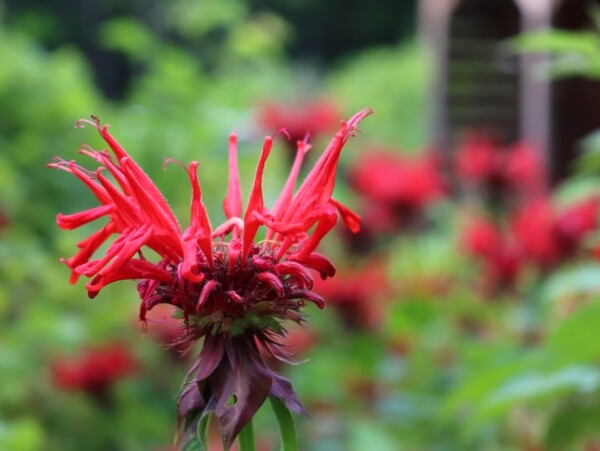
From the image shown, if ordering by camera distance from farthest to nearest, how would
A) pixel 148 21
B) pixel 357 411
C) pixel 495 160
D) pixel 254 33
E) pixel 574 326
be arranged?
pixel 148 21, pixel 254 33, pixel 495 160, pixel 357 411, pixel 574 326

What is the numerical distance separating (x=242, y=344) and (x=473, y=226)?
1711 mm

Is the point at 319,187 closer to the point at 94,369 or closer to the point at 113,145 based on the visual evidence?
the point at 113,145

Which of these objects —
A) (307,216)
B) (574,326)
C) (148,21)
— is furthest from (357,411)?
A: (148,21)

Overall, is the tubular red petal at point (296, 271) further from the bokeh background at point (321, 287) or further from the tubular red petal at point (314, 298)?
the bokeh background at point (321, 287)

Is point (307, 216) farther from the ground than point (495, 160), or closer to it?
farther from the ground

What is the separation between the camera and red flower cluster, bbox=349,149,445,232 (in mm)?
2260

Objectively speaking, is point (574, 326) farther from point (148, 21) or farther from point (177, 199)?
point (148, 21)

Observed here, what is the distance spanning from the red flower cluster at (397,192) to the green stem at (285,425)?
163 centimetres

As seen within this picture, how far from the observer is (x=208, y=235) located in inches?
26.9

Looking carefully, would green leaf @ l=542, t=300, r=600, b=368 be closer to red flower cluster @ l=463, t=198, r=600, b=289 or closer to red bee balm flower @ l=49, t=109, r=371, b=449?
red bee balm flower @ l=49, t=109, r=371, b=449

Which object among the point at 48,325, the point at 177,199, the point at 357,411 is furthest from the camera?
the point at 177,199

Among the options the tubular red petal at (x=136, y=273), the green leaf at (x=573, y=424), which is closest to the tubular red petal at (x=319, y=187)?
the tubular red petal at (x=136, y=273)

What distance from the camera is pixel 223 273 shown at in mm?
678

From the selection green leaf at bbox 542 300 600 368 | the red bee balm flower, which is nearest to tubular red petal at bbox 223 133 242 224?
the red bee balm flower
